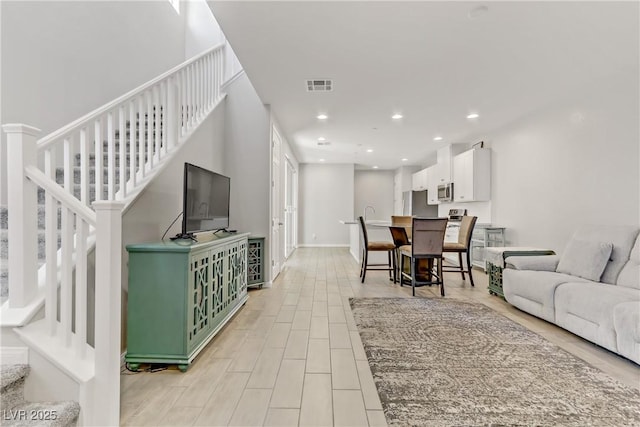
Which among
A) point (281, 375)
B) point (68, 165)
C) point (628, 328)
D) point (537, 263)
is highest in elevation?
point (68, 165)

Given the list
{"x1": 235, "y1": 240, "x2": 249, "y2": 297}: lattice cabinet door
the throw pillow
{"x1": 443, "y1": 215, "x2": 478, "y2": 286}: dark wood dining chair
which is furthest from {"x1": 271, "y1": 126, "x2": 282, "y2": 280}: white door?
the throw pillow

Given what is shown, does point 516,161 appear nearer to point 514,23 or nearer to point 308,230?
point 514,23

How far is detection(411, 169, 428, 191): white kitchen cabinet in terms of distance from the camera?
26.6 ft

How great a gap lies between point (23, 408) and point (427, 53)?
3703 mm

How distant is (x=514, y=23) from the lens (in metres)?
2.46

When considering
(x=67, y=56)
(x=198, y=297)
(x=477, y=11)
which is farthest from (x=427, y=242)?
(x=67, y=56)

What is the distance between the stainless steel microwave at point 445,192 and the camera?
21.7 ft

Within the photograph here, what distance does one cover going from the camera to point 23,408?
1373mm

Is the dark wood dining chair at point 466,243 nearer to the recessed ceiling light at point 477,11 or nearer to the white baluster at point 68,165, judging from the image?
the recessed ceiling light at point 477,11

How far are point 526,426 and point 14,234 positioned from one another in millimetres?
2616

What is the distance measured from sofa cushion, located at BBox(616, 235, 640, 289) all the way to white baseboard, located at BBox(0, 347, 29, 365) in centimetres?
421

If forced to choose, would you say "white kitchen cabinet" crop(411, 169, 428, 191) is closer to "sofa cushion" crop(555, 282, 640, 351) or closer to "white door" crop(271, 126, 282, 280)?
"white door" crop(271, 126, 282, 280)

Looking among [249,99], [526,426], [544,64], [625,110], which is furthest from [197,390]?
[625,110]

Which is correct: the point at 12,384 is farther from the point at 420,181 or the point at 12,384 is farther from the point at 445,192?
the point at 420,181
